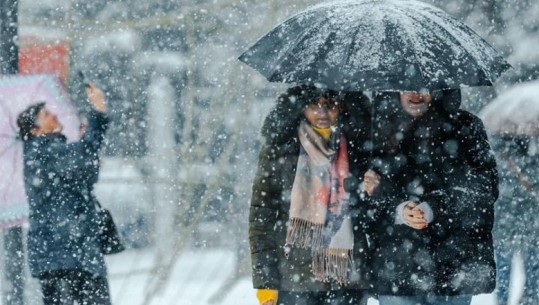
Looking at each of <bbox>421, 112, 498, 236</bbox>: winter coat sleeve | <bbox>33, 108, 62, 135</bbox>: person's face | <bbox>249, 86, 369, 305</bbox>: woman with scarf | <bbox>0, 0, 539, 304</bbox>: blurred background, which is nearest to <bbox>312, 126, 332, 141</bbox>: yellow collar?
<bbox>249, 86, 369, 305</bbox>: woman with scarf

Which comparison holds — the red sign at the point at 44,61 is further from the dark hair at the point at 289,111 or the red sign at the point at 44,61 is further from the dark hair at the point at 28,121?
the dark hair at the point at 289,111

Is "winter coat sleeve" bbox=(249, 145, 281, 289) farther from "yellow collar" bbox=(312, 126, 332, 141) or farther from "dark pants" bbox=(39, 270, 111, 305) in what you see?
"dark pants" bbox=(39, 270, 111, 305)

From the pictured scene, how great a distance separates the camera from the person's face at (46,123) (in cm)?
461

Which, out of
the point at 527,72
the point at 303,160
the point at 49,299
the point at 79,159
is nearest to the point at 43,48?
the point at 79,159

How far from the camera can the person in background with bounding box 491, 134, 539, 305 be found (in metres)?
5.51

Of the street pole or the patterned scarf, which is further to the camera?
the street pole

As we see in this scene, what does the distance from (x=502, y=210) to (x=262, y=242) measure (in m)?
2.77

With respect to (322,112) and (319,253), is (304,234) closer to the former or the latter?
(319,253)

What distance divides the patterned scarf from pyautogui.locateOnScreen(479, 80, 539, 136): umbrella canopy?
91.5 inches

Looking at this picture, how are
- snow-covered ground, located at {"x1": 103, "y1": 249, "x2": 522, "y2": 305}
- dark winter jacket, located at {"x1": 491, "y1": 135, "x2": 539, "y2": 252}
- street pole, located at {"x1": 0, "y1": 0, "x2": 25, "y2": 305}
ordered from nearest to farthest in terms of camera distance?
1. street pole, located at {"x1": 0, "y1": 0, "x2": 25, "y2": 305}
2. dark winter jacket, located at {"x1": 491, "y1": 135, "x2": 539, "y2": 252}
3. snow-covered ground, located at {"x1": 103, "y1": 249, "x2": 522, "y2": 305}

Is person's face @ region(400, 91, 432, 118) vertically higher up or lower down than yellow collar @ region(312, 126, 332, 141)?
higher up

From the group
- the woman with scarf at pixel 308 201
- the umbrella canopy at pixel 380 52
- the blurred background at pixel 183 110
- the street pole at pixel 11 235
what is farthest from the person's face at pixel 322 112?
the blurred background at pixel 183 110

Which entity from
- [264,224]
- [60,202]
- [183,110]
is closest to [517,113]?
[264,224]

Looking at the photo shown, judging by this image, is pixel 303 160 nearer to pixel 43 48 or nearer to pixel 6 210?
pixel 6 210
